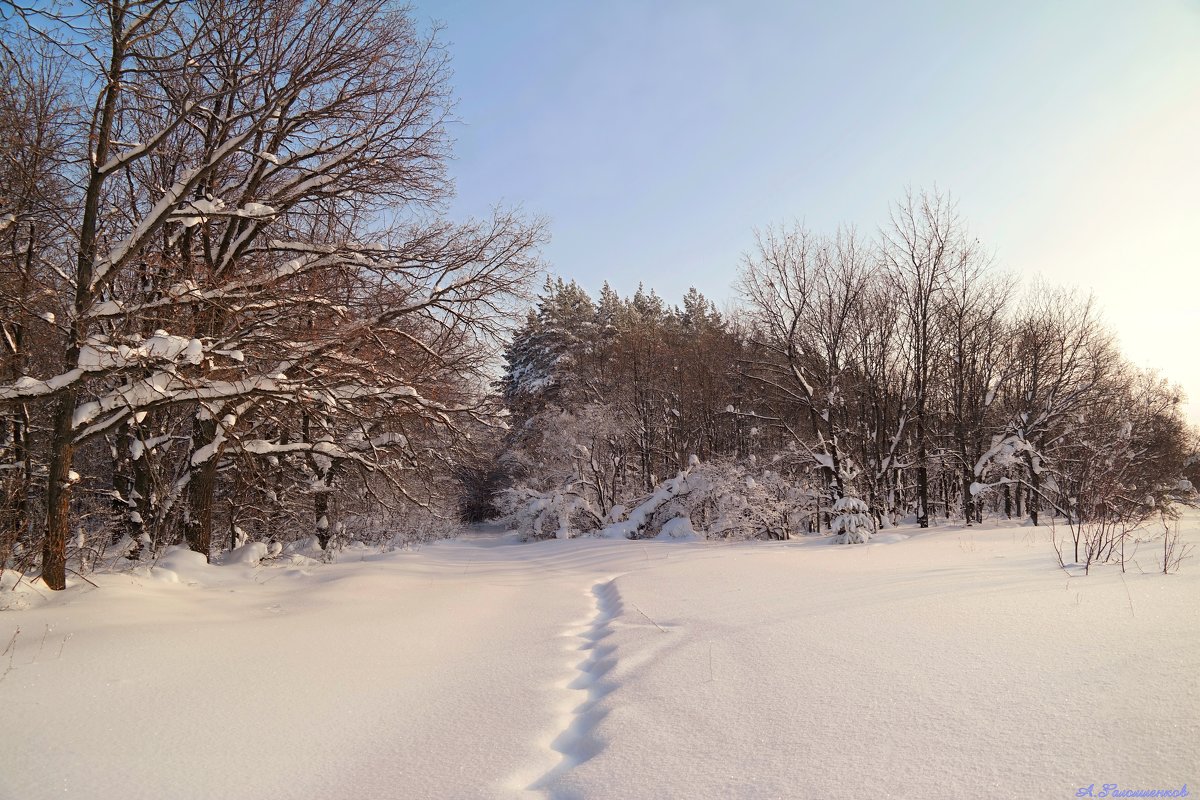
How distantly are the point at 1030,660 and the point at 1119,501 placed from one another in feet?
52.1

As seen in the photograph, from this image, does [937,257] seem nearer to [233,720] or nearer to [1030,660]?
[1030,660]

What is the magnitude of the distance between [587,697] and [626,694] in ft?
1.19

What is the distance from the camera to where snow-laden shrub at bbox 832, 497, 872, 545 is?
13922 millimetres

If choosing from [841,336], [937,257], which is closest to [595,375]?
[841,336]

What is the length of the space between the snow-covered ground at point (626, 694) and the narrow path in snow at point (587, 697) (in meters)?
0.02

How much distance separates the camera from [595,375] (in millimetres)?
34375

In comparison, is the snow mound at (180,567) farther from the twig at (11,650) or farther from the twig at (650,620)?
the twig at (650,620)

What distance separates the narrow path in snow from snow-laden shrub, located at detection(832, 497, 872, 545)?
8.65 meters

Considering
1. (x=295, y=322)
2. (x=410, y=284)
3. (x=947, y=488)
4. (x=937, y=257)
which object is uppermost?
(x=937, y=257)

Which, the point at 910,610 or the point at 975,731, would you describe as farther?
the point at 910,610

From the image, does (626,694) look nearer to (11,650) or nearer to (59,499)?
(11,650)

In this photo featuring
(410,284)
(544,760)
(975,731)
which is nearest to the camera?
(975,731)

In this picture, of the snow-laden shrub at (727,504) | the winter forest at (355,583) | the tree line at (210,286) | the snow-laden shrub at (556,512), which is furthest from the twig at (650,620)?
the snow-laden shrub at (556,512)

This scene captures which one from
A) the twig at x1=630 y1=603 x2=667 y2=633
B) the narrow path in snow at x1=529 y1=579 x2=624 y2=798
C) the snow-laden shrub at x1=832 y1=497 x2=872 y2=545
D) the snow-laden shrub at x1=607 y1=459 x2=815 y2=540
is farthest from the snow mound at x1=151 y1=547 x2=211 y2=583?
the snow-laden shrub at x1=607 y1=459 x2=815 y2=540
